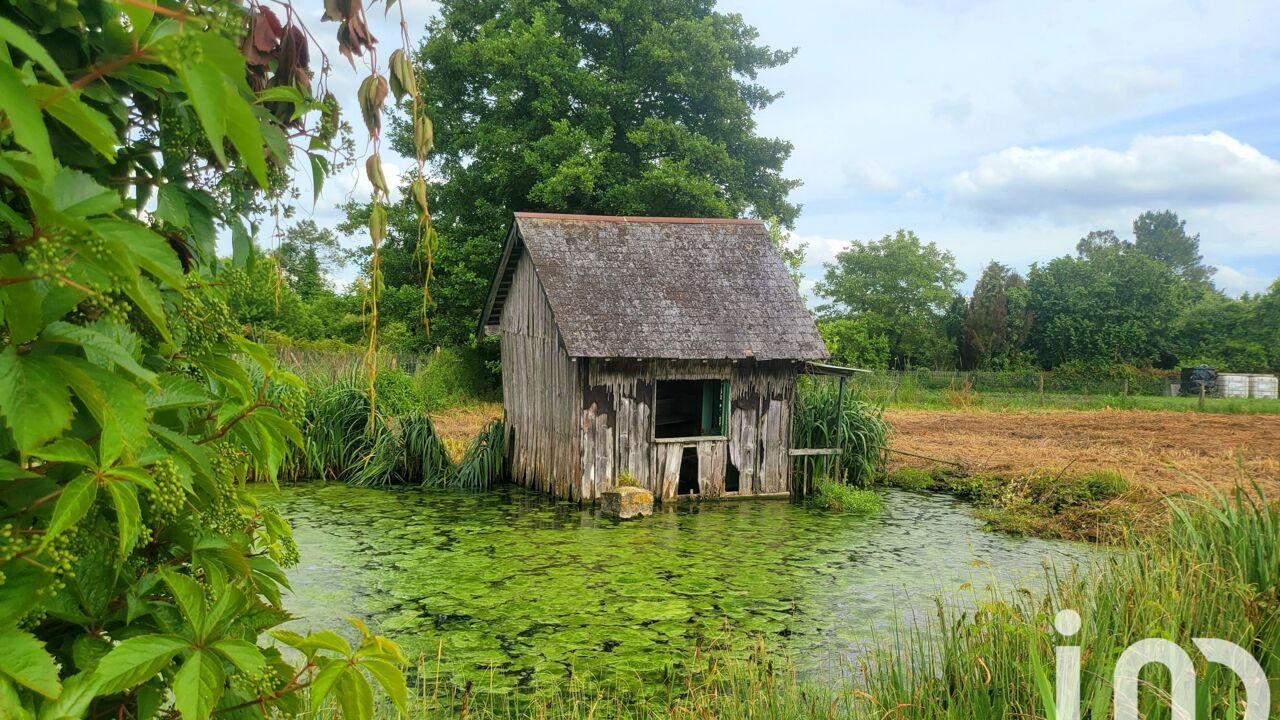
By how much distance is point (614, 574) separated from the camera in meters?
8.93

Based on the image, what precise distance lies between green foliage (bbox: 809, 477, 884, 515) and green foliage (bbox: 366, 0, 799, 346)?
1050cm

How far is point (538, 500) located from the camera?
517 inches

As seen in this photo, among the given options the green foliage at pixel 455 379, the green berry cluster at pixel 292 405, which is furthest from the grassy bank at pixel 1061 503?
the green foliage at pixel 455 379

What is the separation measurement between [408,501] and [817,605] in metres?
6.89

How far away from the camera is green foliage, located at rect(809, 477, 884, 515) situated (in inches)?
505

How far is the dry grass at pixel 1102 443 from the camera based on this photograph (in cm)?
1334

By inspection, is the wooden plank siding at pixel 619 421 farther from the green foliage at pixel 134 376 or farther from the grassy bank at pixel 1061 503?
the green foliage at pixel 134 376

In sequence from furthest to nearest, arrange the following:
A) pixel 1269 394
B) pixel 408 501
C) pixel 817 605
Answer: pixel 1269 394 → pixel 408 501 → pixel 817 605

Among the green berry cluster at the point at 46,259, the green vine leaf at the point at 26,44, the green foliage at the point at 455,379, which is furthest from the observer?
the green foliage at the point at 455,379

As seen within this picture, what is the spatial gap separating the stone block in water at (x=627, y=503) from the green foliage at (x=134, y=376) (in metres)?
9.99

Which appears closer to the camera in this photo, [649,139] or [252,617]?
[252,617]

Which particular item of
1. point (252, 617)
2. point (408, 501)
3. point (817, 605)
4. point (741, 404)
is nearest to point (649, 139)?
point (741, 404)

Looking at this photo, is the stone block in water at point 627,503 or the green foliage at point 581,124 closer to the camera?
the stone block in water at point 627,503

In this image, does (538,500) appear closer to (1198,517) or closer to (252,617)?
(1198,517)
